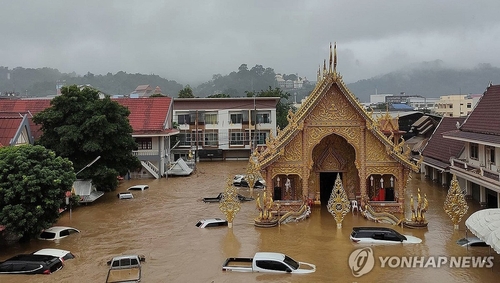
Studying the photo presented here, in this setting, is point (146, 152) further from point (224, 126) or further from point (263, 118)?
point (263, 118)

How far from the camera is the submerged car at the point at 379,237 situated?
52.5 ft

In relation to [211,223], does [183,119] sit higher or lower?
higher

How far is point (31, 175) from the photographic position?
52.6 feet

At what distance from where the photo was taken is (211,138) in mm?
49156

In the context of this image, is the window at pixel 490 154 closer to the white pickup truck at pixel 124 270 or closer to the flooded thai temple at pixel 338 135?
the flooded thai temple at pixel 338 135

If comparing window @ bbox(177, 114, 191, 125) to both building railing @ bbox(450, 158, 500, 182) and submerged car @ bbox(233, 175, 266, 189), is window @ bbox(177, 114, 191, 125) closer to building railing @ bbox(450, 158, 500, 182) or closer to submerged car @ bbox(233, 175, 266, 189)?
submerged car @ bbox(233, 175, 266, 189)

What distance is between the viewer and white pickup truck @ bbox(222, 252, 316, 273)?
13.2 m

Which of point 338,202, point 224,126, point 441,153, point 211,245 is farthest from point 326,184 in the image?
point 224,126

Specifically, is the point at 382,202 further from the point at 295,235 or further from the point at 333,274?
the point at 333,274

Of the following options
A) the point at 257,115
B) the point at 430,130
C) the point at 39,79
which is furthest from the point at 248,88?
the point at 430,130

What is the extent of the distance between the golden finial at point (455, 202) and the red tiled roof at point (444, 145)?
34.0ft
